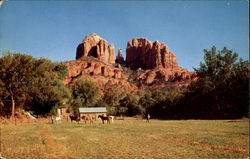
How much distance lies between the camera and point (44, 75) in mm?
38250

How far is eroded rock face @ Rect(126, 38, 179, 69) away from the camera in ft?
544

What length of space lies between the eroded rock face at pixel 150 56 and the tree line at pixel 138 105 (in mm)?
103973

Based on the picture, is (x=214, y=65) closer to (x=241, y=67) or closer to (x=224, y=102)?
(x=241, y=67)

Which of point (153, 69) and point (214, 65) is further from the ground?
point (153, 69)

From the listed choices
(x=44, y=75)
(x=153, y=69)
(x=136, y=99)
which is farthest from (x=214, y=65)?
(x=153, y=69)

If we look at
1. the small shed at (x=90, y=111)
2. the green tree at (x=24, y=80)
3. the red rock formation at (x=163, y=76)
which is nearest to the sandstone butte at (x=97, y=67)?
the red rock formation at (x=163, y=76)

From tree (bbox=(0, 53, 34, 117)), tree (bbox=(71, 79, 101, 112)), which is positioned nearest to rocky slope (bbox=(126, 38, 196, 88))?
tree (bbox=(71, 79, 101, 112))

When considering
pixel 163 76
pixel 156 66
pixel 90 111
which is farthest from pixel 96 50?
pixel 90 111

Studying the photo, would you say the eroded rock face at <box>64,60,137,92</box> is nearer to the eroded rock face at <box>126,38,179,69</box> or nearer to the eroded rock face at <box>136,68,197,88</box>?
the eroded rock face at <box>136,68,197,88</box>

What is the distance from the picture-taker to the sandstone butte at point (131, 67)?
430ft

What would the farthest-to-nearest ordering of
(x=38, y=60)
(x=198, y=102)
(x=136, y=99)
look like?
(x=136, y=99)
(x=198, y=102)
(x=38, y=60)

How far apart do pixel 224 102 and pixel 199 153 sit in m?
40.5

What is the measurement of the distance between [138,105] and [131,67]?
375ft

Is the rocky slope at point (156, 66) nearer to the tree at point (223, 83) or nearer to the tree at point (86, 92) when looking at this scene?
the tree at point (86, 92)
